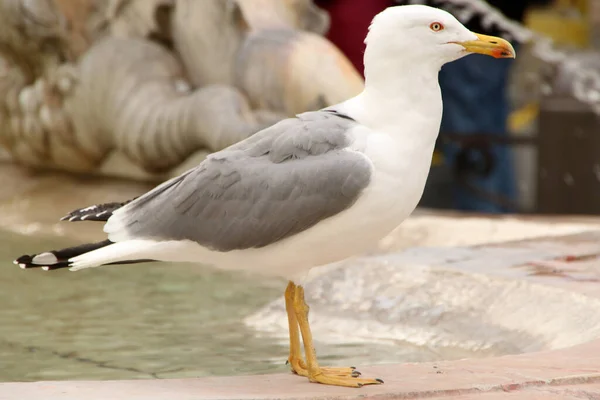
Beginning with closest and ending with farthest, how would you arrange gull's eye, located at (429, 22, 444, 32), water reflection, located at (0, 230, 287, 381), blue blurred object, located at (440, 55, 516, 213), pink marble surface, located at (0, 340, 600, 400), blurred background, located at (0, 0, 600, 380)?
pink marble surface, located at (0, 340, 600, 400) < gull's eye, located at (429, 22, 444, 32) < water reflection, located at (0, 230, 287, 381) < blurred background, located at (0, 0, 600, 380) < blue blurred object, located at (440, 55, 516, 213)

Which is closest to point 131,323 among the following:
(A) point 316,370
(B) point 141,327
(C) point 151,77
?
(B) point 141,327

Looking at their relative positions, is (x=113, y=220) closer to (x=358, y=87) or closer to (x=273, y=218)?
(x=273, y=218)

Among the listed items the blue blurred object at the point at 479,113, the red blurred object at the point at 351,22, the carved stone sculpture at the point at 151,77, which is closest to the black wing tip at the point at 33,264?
the carved stone sculpture at the point at 151,77

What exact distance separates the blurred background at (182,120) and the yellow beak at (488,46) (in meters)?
1.35

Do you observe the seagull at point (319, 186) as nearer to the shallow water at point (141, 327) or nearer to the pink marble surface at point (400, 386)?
the pink marble surface at point (400, 386)

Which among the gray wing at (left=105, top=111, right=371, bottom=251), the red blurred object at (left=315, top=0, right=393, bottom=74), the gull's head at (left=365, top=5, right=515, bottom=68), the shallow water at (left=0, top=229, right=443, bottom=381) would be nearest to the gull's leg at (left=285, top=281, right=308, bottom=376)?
the gray wing at (left=105, top=111, right=371, bottom=251)

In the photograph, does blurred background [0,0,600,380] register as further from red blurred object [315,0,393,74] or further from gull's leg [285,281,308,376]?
gull's leg [285,281,308,376]

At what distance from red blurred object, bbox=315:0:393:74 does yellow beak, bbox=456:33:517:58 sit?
453cm

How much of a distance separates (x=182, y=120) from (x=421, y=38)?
12.9 feet

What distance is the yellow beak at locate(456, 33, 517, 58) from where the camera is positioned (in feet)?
9.50

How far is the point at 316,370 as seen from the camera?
2855 mm

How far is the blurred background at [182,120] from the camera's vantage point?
4.66 metres

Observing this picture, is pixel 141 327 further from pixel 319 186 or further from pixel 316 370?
pixel 319 186

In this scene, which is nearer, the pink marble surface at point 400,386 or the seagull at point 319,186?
the pink marble surface at point 400,386
